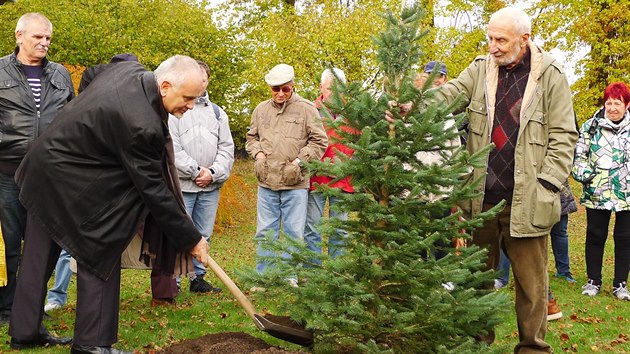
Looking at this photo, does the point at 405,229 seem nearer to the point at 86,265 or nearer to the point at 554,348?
the point at 86,265

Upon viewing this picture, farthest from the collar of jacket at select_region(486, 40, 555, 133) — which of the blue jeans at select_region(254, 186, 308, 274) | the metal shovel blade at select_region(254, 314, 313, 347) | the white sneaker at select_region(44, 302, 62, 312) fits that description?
the white sneaker at select_region(44, 302, 62, 312)

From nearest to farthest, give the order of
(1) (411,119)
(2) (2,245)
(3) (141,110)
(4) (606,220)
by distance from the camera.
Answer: (1) (411,119)
(3) (141,110)
(2) (2,245)
(4) (606,220)

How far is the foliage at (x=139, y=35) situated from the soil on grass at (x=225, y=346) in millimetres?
20405

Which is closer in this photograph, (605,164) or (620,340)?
(620,340)

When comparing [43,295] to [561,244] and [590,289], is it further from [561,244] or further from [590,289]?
[561,244]

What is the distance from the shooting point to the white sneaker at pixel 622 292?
9040 mm

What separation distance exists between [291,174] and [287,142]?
1.29 feet

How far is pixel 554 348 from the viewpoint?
21.9ft

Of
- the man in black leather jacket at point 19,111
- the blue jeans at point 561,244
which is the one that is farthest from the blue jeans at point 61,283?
the blue jeans at point 561,244

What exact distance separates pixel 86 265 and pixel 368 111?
227 centimetres

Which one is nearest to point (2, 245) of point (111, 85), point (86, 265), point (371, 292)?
point (86, 265)

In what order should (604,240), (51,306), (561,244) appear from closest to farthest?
(51,306), (604,240), (561,244)

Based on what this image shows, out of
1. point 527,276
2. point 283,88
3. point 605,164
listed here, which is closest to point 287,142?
point 283,88

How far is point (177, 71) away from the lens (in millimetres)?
5164
